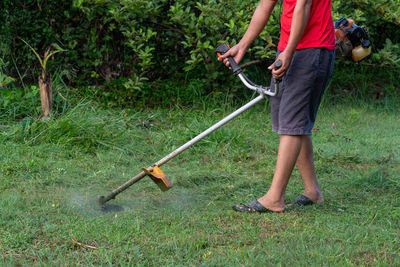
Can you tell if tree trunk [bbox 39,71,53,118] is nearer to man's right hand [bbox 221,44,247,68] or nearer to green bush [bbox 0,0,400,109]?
green bush [bbox 0,0,400,109]

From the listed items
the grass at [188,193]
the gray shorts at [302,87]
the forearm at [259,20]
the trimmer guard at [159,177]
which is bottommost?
the grass at [188,193]

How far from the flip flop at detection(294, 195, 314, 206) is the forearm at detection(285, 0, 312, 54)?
1.03 m

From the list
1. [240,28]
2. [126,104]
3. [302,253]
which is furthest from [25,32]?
[302,253]

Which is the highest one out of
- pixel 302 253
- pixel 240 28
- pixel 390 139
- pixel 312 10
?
pixel 312 10

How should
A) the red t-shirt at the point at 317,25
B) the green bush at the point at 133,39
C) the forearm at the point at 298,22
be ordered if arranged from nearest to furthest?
the forearm at the point at 298,22 < the red t-shirt at the point at 317,25 < the green bush at the point at 133,39

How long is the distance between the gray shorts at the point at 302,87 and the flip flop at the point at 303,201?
549 millimetres

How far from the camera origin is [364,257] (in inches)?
107

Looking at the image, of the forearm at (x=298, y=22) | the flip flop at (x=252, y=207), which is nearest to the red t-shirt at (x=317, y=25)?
the forearm at (x=298, y=22)

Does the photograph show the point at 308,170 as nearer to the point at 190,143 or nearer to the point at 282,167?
the point at 282,167

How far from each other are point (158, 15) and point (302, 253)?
3991 mm

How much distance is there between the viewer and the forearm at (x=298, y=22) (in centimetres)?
308

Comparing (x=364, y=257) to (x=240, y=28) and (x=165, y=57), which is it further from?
(x=165, y=57)

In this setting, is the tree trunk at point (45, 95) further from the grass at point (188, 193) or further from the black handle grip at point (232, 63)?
the black handle grip at point (232, 63)

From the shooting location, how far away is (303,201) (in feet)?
11.8
